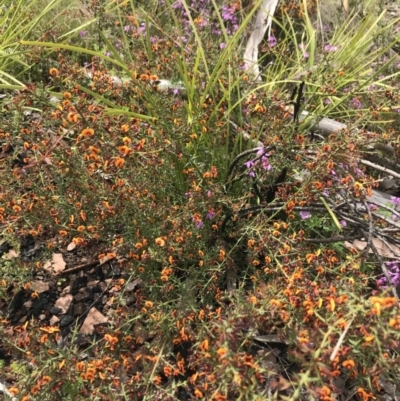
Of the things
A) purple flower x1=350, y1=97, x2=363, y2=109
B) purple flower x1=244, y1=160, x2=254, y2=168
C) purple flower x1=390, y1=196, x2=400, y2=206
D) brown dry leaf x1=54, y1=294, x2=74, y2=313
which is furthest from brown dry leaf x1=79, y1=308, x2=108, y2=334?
purple flower x1=350, y1=97, x2=363, y2=109

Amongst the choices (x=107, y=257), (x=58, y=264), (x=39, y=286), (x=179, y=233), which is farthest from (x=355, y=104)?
(x=39, y=286)

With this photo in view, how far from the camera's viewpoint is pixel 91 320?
200cm

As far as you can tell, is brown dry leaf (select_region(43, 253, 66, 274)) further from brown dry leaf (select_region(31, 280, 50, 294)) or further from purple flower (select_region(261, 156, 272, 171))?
purple flower (select_region(261, 156, 272, 171))

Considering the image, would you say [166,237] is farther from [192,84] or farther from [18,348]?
[192,84]

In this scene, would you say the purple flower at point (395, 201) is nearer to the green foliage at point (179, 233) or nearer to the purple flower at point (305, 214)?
the green foliage at point (179, 233)

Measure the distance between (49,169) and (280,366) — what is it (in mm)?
1304

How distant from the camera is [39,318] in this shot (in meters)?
2.02

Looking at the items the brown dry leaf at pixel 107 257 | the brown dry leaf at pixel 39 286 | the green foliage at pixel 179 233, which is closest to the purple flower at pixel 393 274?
the green foliage at pixel 179 233

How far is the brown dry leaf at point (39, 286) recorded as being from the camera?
211 cm

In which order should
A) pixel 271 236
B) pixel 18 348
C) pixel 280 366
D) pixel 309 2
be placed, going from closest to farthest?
pixel 18 348 < pixel 271 236 < pixel 280 366 < pixel 309 2

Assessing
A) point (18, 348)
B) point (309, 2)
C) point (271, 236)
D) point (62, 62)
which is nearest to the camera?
point (18, 348)

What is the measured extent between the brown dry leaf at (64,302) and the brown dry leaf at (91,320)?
13cm

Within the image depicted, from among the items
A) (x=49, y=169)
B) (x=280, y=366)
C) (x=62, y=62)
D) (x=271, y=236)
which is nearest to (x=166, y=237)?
(x=271, y=236)

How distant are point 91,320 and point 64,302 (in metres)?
0.19
